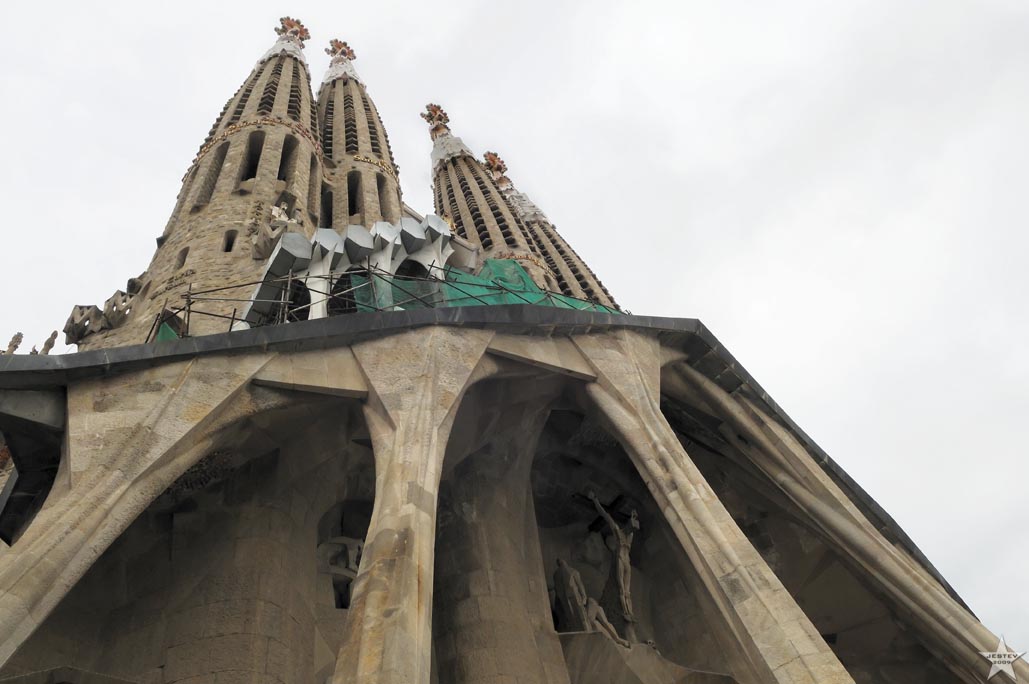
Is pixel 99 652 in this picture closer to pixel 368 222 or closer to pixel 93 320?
pixel 93 320

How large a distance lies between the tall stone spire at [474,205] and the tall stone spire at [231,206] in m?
7.36

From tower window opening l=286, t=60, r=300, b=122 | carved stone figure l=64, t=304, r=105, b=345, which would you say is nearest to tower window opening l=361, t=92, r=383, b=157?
tower window opening l=286, t=60, r=300, b=122

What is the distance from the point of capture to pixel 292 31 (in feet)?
120

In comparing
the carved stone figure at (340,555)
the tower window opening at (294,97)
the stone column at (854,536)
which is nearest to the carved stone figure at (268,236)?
the carved stone figure at (340,555)

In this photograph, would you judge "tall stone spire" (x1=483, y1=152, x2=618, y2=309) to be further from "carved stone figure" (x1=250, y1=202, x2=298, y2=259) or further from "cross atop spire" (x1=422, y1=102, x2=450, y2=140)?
"carved stone figure" (x1=250, y1=202, x2=298, y2=259)

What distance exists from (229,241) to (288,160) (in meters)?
6.61

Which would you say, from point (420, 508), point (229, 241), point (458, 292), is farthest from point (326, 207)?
point (420, 508)

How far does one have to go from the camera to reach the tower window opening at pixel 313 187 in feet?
70.8

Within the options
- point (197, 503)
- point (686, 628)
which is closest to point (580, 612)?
point (686, 628)

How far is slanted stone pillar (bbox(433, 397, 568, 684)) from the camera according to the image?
9.65 meters

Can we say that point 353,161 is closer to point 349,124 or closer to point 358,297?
point 349,124

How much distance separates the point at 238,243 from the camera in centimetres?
1662

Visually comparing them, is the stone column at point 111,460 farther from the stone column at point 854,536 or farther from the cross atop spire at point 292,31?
the cross atop spire at point 292,31

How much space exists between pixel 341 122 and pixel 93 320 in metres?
19.5
